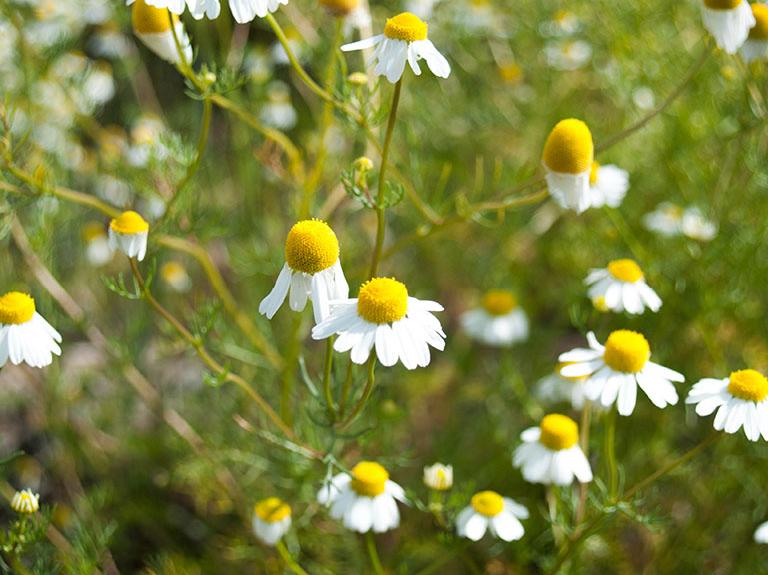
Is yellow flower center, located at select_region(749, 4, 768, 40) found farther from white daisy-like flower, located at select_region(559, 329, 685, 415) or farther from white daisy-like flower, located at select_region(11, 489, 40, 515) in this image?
white daisy-like flower, located at select_region(11, 489, 40, 515)

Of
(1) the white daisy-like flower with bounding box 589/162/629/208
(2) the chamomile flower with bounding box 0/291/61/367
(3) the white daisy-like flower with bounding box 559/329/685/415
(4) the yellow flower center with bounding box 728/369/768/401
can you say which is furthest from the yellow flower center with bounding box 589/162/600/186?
(2) the chamomile flower with bounding box 0/291/61/367

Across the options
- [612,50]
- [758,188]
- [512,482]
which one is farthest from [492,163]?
[512,482]

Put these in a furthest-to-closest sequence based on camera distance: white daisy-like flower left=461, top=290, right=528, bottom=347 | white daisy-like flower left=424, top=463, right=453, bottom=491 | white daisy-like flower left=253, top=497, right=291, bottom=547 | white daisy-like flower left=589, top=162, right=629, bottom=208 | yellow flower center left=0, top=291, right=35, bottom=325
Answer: white daisy-like flower left=461, top=290, right=528, bottom=347
white daisy-like flower left=589, top=162, right=629, bottom=208
white daisy-like flower left=253, top=497, right=291, bottom=547
white daisy-like flower left=424, top=463, right=453, bottom=491
yellow flower center left=0, top=291, right=35, bottom=325

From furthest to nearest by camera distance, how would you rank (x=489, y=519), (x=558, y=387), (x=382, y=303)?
(x=558, y=387)
(x=489, y=519)
(x=382, y=303)

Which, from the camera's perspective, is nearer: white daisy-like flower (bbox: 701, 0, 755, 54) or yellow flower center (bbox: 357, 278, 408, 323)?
yellow flower center (bbox: 357, 278, 408, 323)

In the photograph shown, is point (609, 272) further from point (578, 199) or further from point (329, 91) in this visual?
point (329, 91)

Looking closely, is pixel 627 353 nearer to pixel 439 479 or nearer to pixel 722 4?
pixel 439 479

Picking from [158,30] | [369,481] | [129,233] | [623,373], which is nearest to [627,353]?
[623,373]
